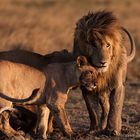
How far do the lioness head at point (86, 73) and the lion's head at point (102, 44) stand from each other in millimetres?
62

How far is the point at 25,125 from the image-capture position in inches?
349

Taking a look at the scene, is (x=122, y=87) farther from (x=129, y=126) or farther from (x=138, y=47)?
(x=138, y=47)

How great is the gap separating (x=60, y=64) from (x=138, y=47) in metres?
9.42

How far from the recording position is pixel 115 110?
28.8 ft

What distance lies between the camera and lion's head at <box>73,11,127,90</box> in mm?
8398

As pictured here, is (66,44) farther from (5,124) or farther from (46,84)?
(5,124)

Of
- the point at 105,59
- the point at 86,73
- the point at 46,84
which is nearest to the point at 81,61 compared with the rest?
the point at 86,73

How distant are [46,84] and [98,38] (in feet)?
2.49

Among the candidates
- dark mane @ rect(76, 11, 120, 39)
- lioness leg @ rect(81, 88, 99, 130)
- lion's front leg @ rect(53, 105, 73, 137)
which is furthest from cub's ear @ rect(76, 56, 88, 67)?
lioness leg @ rect(81, 88, 99, 130)

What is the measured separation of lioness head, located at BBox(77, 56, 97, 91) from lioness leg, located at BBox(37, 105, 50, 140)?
0.58m

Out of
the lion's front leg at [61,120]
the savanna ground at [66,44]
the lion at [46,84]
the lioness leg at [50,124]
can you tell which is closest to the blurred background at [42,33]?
A: the savanna ground at [66,44]

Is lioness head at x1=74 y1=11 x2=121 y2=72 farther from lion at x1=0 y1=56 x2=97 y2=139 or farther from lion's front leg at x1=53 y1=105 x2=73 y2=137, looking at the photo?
lion's front leg at x1=53 y1=105 x2=73 y2=137

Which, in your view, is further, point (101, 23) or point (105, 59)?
point (101, 23)

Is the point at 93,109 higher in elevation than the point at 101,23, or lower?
lower
